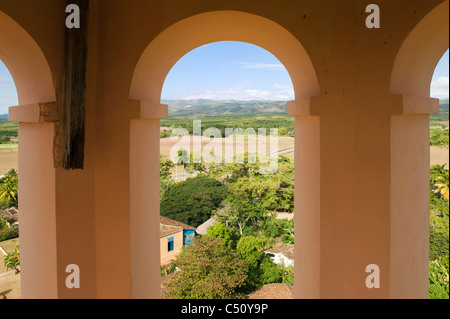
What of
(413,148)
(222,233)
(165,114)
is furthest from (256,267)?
(413,148)

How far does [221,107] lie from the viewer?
2611cm

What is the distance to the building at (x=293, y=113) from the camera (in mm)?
2873

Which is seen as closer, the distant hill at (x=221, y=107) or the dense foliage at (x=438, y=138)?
the dense foliage at (x=438, y=138)

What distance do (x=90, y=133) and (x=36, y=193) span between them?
853 millimetres

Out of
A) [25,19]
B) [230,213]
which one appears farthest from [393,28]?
[230,213]

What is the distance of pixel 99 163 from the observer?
10.1ft

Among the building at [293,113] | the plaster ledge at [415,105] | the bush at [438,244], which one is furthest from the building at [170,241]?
the plaster ledge at [415,105]

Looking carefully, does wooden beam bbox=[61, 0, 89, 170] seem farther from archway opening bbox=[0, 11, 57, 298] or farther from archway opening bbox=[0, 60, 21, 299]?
archway opening bbox=[0, 60, 21, 299]

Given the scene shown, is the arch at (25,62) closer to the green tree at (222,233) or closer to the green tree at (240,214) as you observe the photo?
the green tree at (222,233)

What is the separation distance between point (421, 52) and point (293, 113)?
1221 mm

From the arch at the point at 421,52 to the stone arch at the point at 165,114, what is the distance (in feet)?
2.41

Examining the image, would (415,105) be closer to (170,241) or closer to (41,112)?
(41,112)

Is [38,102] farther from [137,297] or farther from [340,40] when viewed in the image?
[340,40]

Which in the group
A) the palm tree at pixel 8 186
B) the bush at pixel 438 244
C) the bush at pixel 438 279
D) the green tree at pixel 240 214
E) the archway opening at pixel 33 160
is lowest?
the bush at pixel 438 279
